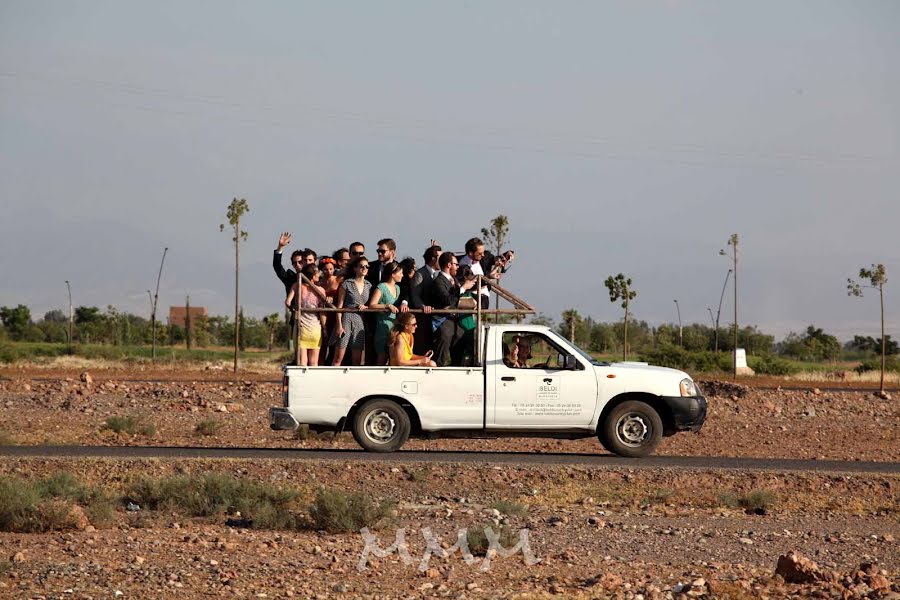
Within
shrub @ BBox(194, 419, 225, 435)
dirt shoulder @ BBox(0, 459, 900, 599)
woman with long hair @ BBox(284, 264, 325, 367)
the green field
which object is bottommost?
dirt shoulder @ BBox(0, 459, 900, 599)

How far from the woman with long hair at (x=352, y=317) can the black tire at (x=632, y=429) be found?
12.2 ft

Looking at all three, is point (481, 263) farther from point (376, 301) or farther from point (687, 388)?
point (687, 388)

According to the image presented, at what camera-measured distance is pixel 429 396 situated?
1853 cm

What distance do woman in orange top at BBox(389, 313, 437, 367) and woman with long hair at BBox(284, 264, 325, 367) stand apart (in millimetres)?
1098

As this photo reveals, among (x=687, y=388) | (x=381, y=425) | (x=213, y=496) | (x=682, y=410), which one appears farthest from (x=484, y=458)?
(x=213, y=496)

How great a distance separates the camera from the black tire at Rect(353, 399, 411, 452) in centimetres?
1873

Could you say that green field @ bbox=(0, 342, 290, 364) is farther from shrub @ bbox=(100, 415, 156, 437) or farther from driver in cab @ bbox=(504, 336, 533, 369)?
driver in cab @ bbox=(504, 336, 533, 369)

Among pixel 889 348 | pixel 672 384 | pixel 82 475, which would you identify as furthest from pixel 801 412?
pixel 889 348

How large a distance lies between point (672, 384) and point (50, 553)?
31.4 feet

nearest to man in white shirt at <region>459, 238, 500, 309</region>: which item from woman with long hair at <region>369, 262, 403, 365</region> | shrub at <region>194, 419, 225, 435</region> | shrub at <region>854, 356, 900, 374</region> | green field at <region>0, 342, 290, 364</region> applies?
woman with long hair at <region>369, 262, 403, 365</region>

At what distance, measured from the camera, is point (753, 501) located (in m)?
16.2

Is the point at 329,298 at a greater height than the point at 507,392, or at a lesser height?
greater

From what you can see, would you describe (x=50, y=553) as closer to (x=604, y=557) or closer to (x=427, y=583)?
(x=427, y=583)

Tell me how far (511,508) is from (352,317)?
16.7 feet
